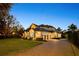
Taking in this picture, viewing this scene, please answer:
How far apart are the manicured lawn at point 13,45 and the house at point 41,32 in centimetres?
10

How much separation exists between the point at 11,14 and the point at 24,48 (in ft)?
1.69

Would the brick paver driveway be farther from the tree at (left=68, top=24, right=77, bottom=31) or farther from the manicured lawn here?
the tree at (left=68, top=24, right=77, bottom=31)

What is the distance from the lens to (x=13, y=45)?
16.7 ft

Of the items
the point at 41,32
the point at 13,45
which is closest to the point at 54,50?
the point at 41,32

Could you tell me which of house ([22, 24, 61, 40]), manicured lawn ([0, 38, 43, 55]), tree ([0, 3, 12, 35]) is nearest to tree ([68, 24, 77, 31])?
house ([22, 24, 61, 40])

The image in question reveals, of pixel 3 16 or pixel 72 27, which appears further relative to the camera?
pixel 3 16

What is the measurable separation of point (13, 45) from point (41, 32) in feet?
1.48

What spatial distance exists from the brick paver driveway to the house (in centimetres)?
12

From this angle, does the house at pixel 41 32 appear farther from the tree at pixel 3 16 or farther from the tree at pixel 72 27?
the tree at pixel 3 16

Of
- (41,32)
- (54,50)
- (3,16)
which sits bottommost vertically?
(54,50)

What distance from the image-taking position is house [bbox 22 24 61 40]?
5093 mm

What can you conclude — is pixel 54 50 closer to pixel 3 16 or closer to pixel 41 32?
pixel 41 32

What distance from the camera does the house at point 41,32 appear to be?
5.09 meters

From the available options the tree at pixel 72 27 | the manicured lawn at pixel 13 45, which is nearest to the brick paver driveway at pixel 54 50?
the manicured lawn at pixel 13 45
